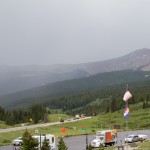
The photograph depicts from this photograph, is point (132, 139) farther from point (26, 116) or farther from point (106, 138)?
point (26, 116)

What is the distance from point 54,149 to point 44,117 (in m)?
85.0

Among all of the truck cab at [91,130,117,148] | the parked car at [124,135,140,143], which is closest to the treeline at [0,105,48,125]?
the parked car at [124,135,140,143]

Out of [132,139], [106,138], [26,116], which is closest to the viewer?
[106,138]

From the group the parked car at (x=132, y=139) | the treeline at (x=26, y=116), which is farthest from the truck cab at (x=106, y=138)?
the treeline at (x=26, y=116)

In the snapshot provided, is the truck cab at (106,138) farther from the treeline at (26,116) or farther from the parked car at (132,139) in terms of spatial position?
the treeline at (26,116)

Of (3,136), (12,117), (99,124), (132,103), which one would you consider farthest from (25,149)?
(132,103)

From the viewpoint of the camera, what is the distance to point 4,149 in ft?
212

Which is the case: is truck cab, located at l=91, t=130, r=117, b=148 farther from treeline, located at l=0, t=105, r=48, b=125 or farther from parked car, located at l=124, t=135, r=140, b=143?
treeline, located at l=0, t=105, r=48, b=125

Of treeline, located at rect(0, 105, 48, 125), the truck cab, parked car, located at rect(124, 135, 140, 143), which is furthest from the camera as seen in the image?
treeline, located at rect(0, 105, 48, 125)

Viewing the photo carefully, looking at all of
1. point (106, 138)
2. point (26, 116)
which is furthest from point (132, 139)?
point (26, 116)

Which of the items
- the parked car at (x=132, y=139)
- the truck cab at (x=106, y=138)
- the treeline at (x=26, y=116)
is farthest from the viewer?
the treeline at (x=26, y=116)

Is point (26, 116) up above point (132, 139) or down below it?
above

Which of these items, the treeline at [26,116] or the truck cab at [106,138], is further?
the treeline at [26,116]

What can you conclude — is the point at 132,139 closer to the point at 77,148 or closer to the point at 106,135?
the point at 106,135
